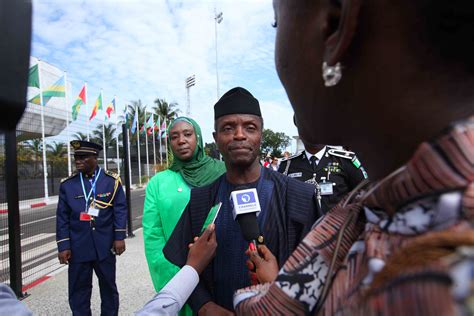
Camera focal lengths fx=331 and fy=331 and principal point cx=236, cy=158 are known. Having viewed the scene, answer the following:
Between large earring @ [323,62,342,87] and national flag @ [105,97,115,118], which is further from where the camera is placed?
national flag @ [105,97,115,118]

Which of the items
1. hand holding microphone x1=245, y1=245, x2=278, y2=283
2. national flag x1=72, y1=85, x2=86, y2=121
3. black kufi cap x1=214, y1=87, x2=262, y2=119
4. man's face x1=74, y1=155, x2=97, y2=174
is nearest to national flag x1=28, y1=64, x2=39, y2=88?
national flag x1=72, y1=85, x2=86, y2=121

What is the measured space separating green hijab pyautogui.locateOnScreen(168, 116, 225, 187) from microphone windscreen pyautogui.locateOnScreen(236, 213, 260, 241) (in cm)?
156

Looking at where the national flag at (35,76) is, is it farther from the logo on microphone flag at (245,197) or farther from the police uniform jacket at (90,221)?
the logo on microphone flag at (245,197)

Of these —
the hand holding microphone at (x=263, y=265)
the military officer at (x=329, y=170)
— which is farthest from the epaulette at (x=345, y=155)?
the hand holding microphone at (x=263, y=265)

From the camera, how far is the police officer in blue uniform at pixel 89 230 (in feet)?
13.5

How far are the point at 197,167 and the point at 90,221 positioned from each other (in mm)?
1862

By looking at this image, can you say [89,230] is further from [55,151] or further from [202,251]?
[55,151]

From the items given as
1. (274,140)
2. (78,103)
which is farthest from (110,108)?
(274,140)

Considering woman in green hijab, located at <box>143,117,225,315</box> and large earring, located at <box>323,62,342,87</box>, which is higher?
large earring, located at <box>323,62,342,87</box>

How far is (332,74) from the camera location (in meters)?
0.63

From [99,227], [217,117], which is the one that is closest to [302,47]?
[217,117]

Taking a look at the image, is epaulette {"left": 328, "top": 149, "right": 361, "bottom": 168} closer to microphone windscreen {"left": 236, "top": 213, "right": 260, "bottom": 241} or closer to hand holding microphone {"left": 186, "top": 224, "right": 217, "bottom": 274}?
microphone windscreen {"left": 236, "top": 213, "right": 260, "bottom": 241}

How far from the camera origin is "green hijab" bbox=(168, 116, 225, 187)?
10.9 ft

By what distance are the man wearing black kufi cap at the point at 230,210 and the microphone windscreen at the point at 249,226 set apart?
30cm
